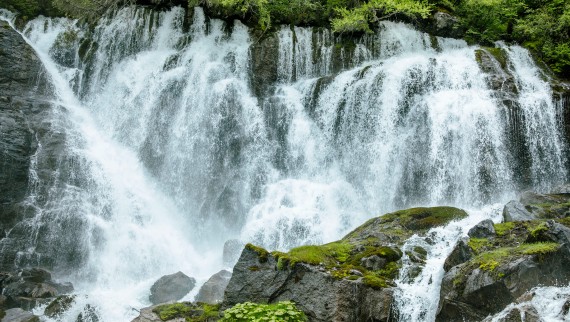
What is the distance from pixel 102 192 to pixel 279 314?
12.5m

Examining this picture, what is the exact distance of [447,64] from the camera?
68.7 feet

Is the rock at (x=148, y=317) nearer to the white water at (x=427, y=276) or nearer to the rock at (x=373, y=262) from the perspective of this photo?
the rock at (x=373, y=262)

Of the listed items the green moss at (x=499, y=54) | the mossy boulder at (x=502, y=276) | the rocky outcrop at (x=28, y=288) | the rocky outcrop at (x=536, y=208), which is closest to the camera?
the mossy boulder at (x=502, y=276)

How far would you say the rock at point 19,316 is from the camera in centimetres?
1285

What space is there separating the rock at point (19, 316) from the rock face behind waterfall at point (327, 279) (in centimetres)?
547

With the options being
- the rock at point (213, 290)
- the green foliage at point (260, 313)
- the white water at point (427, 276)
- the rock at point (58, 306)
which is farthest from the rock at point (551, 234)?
the rock at point (58, 306)

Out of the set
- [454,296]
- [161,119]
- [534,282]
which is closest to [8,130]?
[161,119]

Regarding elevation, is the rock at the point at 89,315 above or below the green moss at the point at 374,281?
below

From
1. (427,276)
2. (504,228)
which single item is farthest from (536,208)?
(427,276)

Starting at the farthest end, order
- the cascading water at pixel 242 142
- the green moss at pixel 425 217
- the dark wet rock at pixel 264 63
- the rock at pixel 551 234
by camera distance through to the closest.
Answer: the dark wet rock at pixel 264 63, the cascading water at pixel 242 142, the green moss at pixel 425 217, the rock at pixel 551 234

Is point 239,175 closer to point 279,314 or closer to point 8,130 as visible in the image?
point 8,130

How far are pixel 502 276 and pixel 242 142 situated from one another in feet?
44.7

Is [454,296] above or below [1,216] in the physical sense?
below

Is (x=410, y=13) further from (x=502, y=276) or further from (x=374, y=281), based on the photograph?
(x=502, y=276)
